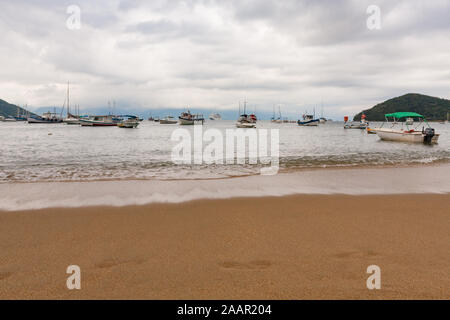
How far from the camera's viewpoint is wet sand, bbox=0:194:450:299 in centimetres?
291

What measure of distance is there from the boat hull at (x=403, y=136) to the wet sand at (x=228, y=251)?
1207 inches

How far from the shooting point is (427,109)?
186500 millimetres

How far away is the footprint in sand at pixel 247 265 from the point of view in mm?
3362

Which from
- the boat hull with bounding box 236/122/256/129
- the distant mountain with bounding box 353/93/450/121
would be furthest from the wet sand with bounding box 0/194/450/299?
the distant mountain with bounding box 353/93/450/121

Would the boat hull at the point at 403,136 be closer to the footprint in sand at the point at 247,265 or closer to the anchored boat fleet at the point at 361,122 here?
the anchored boat fleet at the point at 361,122

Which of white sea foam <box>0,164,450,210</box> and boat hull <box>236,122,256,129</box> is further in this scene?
boat hull <box>236,122,256,129</box>

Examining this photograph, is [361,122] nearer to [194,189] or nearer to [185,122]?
[185,122]

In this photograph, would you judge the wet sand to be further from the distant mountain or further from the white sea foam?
the distant mountain

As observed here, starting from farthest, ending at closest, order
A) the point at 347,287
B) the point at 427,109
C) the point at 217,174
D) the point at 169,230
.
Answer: the point at 427,109 < the point at 217,174 < the point at 169,230 < the point at 347,287

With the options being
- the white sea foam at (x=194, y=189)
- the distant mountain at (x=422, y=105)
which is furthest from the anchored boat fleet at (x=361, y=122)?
the distant mountain at (x=422, y=105)

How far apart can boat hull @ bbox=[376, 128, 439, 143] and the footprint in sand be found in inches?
1402
